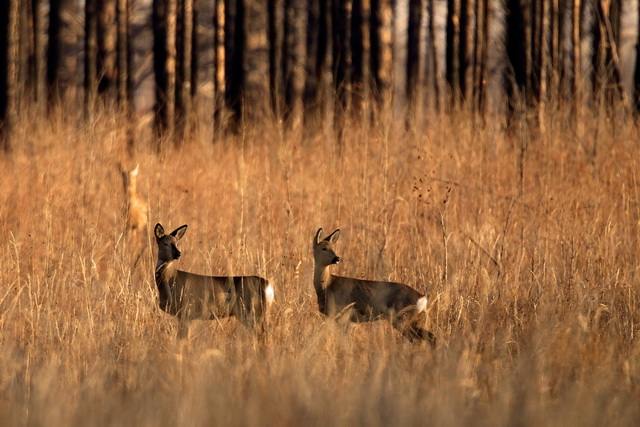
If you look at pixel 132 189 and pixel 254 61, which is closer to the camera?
pixel 132 189

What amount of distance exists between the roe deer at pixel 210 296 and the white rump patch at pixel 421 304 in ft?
2.21

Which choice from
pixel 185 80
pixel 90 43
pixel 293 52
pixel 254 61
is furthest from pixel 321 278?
pixel 293 52

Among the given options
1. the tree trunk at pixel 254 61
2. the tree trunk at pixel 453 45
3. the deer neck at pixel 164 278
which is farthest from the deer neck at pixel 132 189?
the tree trunk at pixel 453 45

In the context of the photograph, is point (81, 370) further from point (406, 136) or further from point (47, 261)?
point (406, 136)

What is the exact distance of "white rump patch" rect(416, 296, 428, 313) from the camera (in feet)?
17.5

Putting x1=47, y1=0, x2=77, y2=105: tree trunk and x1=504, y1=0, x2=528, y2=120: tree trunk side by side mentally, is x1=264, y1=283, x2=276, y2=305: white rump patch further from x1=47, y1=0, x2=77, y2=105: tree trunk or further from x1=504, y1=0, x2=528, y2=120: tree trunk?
x1=47, y1=0, x2=77, y2=105: tree trunk

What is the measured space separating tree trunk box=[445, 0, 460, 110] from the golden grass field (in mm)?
3593

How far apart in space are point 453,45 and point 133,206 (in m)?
8.27

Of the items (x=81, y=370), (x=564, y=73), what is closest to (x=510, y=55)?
(x=564, y=73)

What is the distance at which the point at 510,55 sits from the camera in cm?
1380

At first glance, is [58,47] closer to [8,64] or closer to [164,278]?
[8,64]

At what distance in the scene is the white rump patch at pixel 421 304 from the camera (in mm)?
5320

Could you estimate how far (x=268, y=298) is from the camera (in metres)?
5.39

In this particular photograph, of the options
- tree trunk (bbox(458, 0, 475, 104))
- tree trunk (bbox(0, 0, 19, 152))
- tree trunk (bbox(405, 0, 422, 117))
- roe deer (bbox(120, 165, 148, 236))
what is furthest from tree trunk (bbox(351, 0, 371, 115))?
roe deer (bbox(120, 165, 148, 236))
